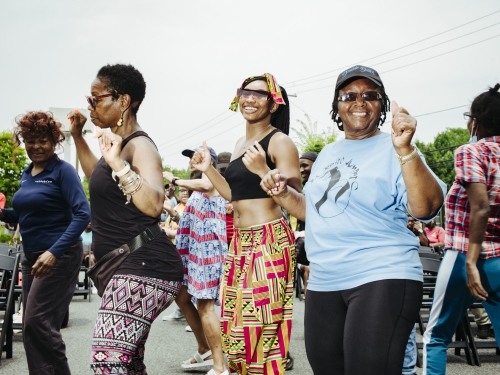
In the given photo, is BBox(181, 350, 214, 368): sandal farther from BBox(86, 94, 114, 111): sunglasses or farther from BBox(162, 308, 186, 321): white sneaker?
BBox(162, 308, 186, 321): white sneaker

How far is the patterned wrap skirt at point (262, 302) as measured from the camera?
3.46 meters

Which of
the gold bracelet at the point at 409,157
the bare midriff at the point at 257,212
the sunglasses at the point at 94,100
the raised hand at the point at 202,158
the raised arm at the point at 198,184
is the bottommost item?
the bare midriff at the point at 257,212

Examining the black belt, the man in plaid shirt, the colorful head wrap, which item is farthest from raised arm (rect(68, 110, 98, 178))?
the man in plaid shirt

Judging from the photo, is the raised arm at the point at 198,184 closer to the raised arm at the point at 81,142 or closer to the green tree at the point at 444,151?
the raised arm at the point at 81,142

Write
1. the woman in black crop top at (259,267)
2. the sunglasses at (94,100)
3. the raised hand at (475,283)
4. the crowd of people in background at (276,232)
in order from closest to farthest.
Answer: the crowd of people in background at (276,232) → the sunglasses at (94,100) → the woman in black crop top at (259,267) → the raised hand at (475,283)

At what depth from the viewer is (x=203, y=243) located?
17.9 feet

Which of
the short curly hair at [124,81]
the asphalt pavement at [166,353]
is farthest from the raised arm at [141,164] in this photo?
the asphalt pavement at [166,353]

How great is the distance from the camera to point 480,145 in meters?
3.84

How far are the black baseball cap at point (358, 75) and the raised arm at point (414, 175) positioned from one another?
46cm

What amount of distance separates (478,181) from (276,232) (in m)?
1.33

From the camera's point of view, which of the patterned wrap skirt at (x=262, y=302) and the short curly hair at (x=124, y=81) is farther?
the patterned wrap skirt at (x=262, y=302)

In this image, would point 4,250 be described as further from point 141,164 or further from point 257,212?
point 141,164

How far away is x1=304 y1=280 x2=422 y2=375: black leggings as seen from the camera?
2430 mm

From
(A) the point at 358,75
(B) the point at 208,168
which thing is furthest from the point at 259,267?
(A) the point at 358,75
